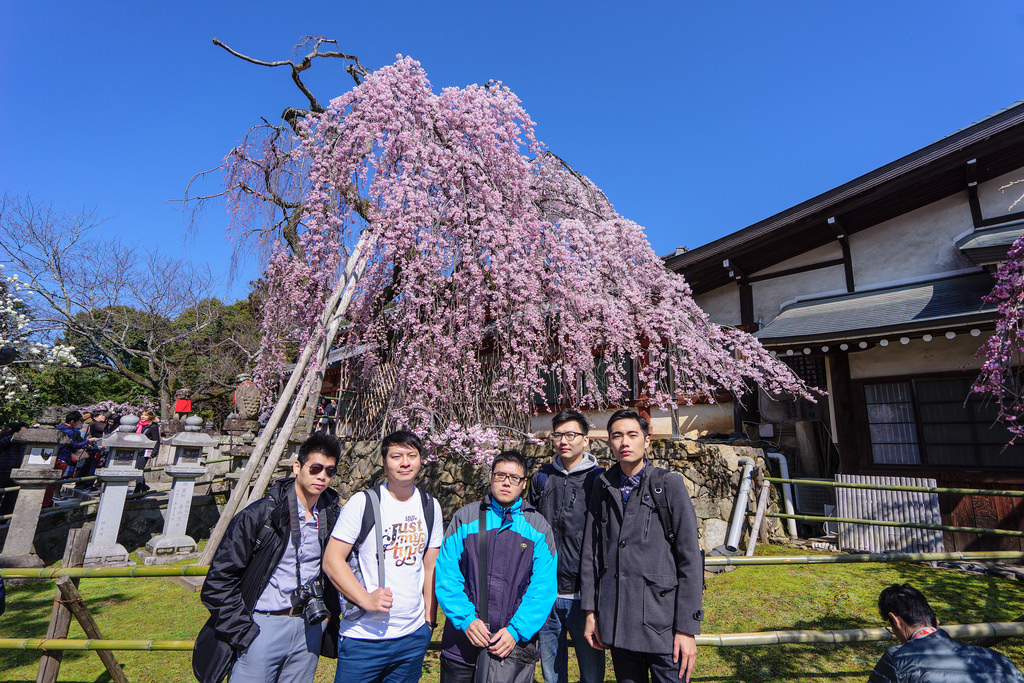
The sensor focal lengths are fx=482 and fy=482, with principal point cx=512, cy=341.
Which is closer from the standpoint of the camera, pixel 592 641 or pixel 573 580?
pixel 592 641

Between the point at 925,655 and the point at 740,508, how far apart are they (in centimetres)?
592

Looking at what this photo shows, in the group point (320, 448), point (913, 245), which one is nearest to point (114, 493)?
point (320, 448)

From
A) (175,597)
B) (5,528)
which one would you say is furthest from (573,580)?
(5,528)

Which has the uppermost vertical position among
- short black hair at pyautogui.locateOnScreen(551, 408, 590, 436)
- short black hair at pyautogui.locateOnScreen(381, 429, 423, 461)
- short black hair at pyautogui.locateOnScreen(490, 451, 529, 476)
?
short black hair at pyautogui.locateOnScreen(551, 408, 590, 436)

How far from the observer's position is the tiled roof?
310 inches

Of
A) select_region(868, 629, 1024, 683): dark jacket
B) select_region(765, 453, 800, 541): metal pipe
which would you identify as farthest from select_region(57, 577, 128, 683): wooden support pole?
select_region(765, 453, 800, 541): metal pipe

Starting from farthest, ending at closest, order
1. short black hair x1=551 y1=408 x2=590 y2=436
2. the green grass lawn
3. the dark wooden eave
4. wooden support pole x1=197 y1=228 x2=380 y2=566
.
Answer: the dark wooden eave → wooden support pole x1=197 y1=228 x2=380 y2=566 → the green grass lawn → short black hair x1=551 y1=408 x2=590 y2=436

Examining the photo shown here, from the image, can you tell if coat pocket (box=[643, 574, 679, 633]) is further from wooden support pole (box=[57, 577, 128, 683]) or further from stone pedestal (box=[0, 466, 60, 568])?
stone pedestal (box=[0, 466, 60, 568])

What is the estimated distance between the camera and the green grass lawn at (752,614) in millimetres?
4492

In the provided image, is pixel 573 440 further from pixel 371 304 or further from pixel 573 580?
pixel 371 304

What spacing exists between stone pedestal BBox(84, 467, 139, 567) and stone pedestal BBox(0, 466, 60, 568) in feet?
2.10

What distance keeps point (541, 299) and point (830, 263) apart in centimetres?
740

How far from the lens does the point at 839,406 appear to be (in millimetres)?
9516

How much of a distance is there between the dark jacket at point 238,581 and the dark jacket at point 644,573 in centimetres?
171
